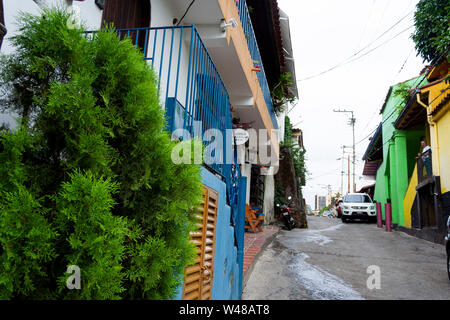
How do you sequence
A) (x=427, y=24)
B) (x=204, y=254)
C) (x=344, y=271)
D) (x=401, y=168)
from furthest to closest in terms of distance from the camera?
(x=401, y=168) < (x=427, y=24) < (x=344, y=271) < (x=204, y=254)

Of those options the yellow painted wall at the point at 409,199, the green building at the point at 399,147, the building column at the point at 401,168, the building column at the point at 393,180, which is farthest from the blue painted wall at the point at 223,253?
the building column at the point at 393,180

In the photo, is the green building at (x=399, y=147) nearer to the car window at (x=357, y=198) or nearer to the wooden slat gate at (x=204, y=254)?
the car window at (x=357, y=198)

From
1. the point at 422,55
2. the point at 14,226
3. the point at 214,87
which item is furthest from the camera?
the point at 422,55

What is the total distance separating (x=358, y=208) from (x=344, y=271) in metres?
15.0

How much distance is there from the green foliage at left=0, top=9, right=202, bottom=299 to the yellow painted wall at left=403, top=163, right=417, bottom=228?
14.3 metres

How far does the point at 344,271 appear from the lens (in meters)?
6.74

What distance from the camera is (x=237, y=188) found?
4719 millimetres

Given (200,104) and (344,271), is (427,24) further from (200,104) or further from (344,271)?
(200,104)

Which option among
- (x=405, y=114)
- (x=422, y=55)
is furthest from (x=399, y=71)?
(x=405, y=114)

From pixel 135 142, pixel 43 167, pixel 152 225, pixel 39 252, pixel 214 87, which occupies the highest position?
pixel 214 87

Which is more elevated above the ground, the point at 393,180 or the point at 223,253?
the point at 393,180

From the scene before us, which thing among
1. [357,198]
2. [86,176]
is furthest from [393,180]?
[86,176]

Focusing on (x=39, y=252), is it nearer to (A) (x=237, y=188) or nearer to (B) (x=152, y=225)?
(B) (x=152, y=225)
